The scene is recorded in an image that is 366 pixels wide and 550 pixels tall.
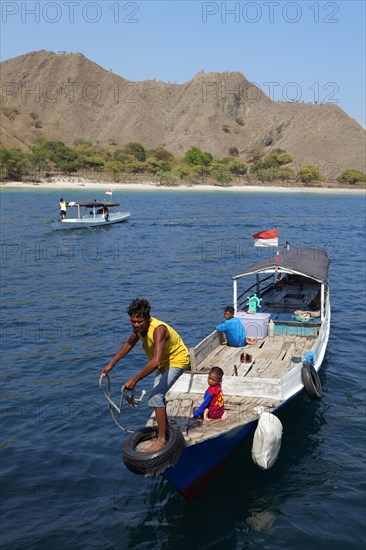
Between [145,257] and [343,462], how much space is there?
29357 mm

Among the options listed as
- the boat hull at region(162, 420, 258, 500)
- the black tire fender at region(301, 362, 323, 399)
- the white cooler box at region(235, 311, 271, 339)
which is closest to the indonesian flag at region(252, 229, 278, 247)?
the white cooler box at region(235, 311, 271, 339)

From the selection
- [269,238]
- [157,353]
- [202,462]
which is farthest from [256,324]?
[157,353]

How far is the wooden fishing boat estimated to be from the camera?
9.86 meters

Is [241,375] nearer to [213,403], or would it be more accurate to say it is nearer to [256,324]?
[213,403]

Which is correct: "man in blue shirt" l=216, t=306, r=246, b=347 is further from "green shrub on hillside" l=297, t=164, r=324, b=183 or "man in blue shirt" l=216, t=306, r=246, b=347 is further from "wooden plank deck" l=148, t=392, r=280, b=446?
"green shrub on hillside" l=297, t=164, r=324, b=183

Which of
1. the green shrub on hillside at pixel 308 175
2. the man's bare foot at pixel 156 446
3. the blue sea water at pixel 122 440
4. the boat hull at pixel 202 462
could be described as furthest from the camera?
the green shrub on hillside at pixel 308 175

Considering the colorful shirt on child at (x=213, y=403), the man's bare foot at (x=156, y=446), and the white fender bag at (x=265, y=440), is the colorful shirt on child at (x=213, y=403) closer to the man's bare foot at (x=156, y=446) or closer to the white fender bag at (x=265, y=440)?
the white fender bag at (x=265, y=440)

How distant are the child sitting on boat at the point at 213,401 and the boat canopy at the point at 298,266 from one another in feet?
21.3

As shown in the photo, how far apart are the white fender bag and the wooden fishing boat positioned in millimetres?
243

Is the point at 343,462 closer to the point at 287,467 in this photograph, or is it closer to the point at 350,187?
the point at 287,467

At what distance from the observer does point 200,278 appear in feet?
109

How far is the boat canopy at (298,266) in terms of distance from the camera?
1712cm

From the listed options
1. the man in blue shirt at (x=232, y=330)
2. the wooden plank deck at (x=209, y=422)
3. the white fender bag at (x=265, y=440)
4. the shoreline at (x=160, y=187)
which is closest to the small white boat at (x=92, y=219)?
the man in blue shirt at (x=232, y=330)

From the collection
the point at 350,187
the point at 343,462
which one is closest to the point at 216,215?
the point at 343,462
